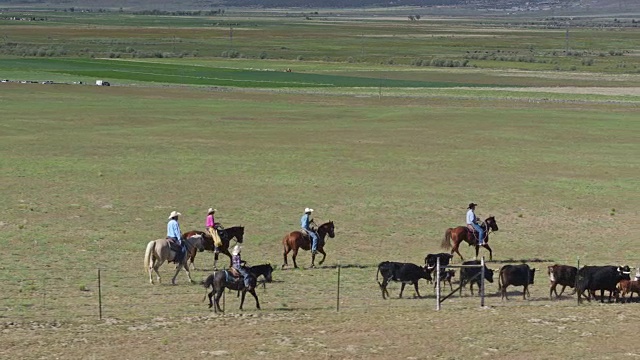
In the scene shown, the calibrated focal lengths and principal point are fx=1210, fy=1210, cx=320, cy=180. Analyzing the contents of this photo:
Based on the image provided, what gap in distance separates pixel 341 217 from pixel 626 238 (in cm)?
965

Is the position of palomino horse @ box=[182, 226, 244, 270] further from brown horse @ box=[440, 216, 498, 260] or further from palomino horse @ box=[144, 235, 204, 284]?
brown horse @ box=[440, 216, 498, 260]

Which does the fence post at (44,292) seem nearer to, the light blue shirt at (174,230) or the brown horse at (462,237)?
the light blue shirt at (174,230)

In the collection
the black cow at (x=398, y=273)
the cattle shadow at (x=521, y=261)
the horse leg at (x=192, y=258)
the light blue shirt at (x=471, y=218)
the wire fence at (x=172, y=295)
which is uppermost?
the light blue shirt at (x=471, y=218)

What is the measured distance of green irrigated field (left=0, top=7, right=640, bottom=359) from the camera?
85.9ft

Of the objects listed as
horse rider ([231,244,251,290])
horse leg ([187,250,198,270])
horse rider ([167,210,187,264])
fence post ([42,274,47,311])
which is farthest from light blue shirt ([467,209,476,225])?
fence post ([42,274,47,311])

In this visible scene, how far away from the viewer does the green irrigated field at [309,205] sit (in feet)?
85.9

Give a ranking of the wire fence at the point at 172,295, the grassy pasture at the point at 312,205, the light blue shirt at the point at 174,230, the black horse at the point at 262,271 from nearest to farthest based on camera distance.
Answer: the grassy pasture at the point at 312,205 → the wire fence at the point at 172,295 → the black horse at the point at 262,271 → the light blue shirt at the point at 174,230

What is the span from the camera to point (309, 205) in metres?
44.3

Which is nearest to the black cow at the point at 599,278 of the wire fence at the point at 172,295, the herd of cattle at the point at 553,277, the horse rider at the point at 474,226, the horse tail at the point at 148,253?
the herd of cattle at the point at 553,277

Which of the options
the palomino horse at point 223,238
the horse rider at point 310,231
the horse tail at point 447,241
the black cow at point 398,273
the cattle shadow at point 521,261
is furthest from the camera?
the horse tail at point 447,241

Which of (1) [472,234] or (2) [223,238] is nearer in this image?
(2) [223,238]

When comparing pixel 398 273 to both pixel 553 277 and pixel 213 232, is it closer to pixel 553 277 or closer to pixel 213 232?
pixel 553 277

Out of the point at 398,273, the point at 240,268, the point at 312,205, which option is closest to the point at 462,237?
the point at 398,273

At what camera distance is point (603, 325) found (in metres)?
27.4
